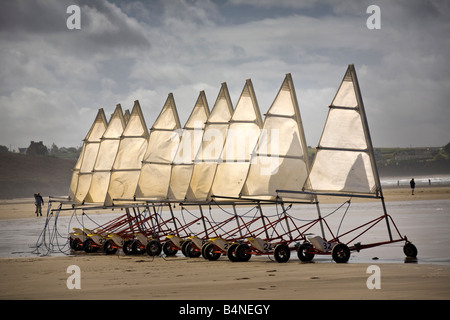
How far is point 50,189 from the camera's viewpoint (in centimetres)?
13950

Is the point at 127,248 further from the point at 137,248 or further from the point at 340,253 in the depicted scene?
the point at 340,253

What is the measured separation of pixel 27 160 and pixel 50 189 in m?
22.0

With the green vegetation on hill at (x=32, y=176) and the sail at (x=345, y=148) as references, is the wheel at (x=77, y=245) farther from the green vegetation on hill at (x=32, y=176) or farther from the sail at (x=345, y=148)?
the green vegetation on hill at (x=32, y=176)

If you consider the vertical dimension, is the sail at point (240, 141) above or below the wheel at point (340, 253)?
above

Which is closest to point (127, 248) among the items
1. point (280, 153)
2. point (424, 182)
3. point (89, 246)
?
point (89, 246)

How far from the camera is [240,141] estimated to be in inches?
1001

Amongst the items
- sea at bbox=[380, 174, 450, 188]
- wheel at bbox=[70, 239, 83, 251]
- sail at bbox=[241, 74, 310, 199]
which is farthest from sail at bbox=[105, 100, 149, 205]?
sea at bbox=[380, 174, 450, 188]

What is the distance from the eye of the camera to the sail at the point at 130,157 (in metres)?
31.3

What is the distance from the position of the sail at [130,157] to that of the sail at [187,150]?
3.29 m

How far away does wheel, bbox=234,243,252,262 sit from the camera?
2245 centimetres

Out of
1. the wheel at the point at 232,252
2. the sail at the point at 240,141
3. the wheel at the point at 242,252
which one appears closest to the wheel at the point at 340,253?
the wheel at the point at 242,252
